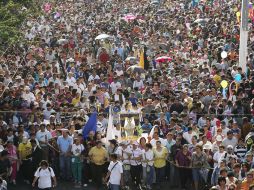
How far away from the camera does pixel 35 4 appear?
35188 mm

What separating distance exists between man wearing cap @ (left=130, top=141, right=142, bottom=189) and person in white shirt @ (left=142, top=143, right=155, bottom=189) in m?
0.12

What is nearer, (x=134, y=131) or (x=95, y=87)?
(x=134, y=131)

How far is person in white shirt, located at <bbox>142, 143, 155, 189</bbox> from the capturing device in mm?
17922

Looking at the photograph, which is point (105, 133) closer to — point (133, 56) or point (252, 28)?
point (133, 56)

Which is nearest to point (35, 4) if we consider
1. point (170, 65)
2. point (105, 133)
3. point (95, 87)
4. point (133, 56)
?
point (133, 56)

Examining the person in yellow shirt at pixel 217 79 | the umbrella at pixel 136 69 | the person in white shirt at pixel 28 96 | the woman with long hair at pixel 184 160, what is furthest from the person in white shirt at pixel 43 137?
the umbrella at pixel 136 69

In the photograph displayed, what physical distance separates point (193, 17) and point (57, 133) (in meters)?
25.2

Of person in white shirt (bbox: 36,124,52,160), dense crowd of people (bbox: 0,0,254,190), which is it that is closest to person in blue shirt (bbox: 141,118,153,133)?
dense crowd of people (bbox: 0,0,254,190)

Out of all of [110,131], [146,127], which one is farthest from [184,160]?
[110,131]

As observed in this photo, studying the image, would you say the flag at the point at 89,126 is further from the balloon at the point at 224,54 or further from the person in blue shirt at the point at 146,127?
the balloon at the point at 224,54

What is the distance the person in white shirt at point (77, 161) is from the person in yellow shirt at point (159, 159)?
5.79 ft

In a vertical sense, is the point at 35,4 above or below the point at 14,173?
above

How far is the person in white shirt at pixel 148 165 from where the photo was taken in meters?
17.9

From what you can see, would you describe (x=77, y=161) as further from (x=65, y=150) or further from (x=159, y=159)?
(x=159, y=159)
